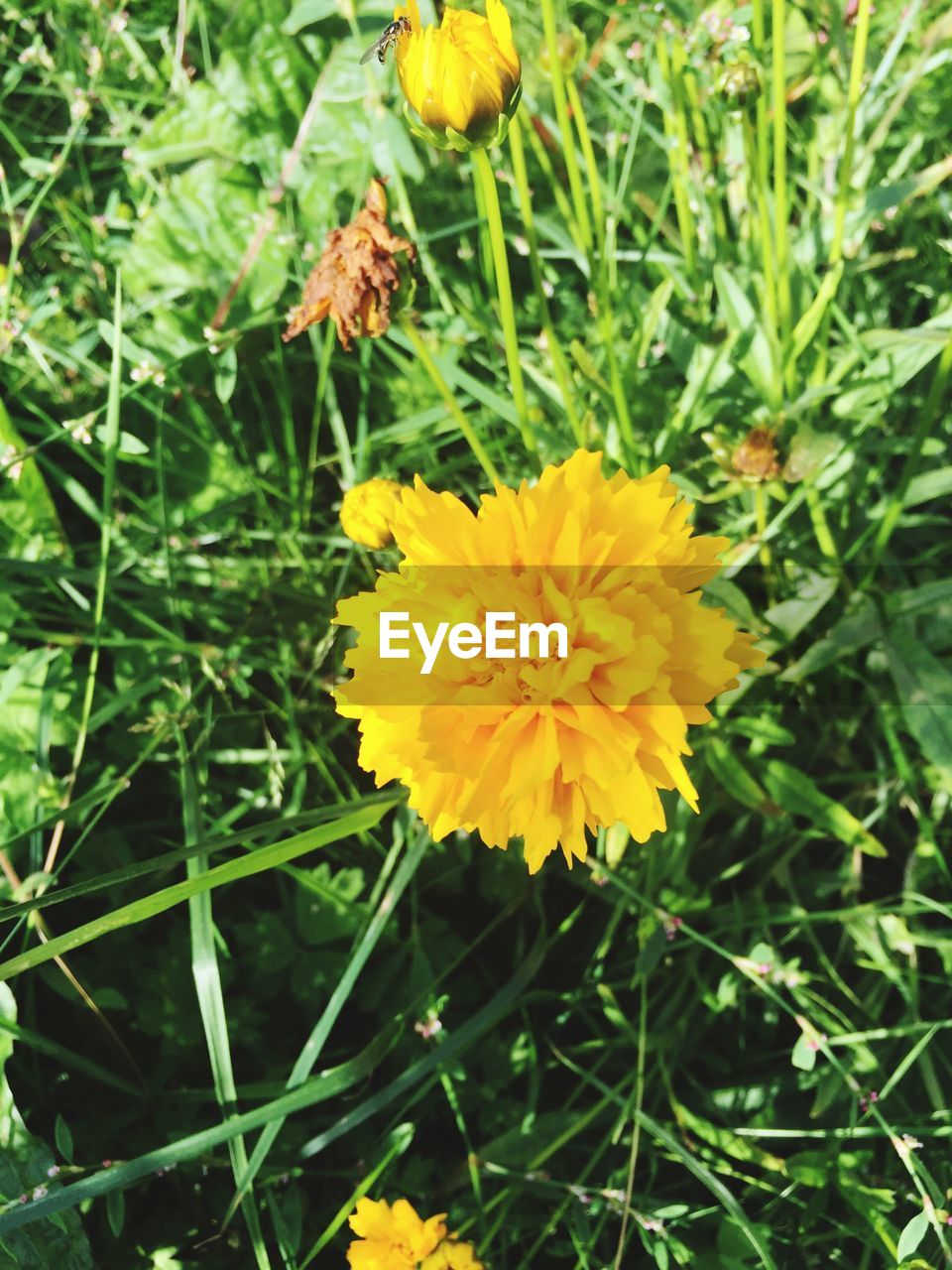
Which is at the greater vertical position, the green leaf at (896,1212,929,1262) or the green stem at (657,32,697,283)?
the green stem at (657,32,697,283)

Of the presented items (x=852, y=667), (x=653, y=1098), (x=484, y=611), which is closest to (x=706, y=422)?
(x=852, y=667)

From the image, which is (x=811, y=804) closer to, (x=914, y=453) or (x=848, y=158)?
(x=914, y=453)

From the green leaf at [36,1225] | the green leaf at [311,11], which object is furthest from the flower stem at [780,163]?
the green leaf at [36,1225]

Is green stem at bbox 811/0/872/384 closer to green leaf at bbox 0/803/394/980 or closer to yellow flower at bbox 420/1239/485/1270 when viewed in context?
green leaf at bbox 0/803/394/980

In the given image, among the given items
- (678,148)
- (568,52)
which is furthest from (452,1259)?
(568,52)

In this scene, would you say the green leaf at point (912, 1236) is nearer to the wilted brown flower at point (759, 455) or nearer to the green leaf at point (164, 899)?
the green leaf at point (164, 899)

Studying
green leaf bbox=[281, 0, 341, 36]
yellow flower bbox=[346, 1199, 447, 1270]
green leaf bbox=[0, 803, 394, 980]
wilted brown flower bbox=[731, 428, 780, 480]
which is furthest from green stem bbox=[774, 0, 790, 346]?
yellow flower bbox=[346, 1199, 447, 1270]
